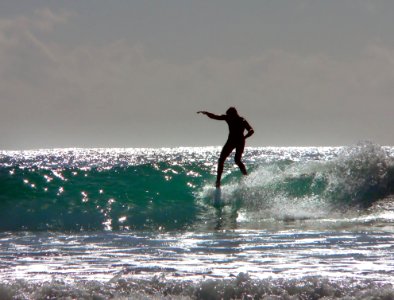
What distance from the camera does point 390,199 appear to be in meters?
16.2

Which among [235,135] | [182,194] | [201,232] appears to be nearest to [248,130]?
[235,135]

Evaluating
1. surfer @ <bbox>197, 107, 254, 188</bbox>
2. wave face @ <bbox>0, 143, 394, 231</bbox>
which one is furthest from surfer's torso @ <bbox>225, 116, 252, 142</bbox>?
wave face @ <bbox>0, 143, 394, 231</bbox>

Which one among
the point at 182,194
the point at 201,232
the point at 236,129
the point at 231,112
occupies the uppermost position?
the point at 231,112

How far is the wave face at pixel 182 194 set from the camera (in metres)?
14.4

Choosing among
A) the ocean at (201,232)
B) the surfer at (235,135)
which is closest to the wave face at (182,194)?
the ocean at (201,232)

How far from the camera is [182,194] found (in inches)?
720

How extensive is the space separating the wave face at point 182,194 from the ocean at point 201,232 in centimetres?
4

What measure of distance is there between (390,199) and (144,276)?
974 cm

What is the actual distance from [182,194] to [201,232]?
6056mm

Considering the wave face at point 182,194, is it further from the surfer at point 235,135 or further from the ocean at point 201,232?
the surfer at point 235,135

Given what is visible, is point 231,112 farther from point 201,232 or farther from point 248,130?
point 201,232

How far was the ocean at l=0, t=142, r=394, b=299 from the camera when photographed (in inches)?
285

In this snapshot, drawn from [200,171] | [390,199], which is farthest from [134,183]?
[390,199]

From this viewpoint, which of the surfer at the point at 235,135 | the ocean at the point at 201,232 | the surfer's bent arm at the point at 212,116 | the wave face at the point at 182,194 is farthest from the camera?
the surfer at the point at 235,135
